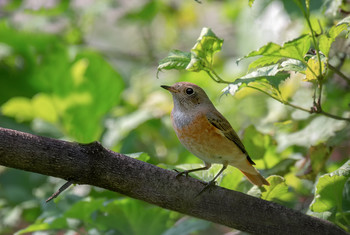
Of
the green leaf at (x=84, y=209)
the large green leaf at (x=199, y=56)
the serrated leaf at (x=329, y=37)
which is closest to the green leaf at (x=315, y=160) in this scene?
the serrated leaf at (x=329, y=37)

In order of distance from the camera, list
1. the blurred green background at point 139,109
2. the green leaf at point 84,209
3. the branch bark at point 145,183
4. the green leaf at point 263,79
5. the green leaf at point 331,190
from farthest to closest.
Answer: the blurred green background at point 139,109 → the green leaf at point 84,209 → the green leaf at point 331,190 → the green leaf at point 263,79 → the branch bark at point 145,183

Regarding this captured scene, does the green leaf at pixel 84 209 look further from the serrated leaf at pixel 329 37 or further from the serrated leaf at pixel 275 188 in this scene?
the serrated leaf at pixel 329 37

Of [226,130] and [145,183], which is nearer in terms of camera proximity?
[145,183]

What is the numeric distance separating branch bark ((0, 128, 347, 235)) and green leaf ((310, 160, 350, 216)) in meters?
0.09

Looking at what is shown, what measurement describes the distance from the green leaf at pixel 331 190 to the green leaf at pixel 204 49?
24.9 inches

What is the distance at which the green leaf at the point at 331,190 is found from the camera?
192cm

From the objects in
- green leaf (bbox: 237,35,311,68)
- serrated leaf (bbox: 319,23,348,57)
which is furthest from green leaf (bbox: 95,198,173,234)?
serrated leaf (bbox: 319,23,348,57)

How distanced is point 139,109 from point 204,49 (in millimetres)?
2053

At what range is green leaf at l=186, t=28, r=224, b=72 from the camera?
1845 mm

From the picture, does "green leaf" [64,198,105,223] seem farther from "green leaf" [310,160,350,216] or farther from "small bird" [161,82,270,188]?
"green leaf" [310,160,350,216]

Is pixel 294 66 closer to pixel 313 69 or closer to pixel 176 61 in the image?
pixel 313 69

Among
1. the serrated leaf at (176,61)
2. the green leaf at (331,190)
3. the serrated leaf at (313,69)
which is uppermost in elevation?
the serrated leaf at (176,61)

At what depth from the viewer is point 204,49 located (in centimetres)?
186

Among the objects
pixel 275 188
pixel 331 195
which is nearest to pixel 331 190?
pixel 331 195
